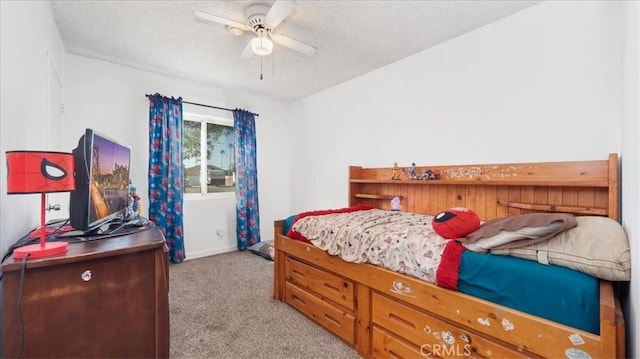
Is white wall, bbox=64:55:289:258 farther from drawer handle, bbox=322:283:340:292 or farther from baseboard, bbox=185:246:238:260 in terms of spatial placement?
drawer handle, bbox=322:283:340:292

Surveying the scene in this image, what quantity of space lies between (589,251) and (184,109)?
4156 mm

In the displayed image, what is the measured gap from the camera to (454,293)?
1362 mm

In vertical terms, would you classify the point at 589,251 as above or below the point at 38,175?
below

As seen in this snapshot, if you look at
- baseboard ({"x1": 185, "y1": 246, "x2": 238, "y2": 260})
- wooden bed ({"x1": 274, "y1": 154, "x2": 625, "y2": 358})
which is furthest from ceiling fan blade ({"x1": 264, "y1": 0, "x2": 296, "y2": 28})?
baseboard ({"x1": 185, "y1": 246, "x2": 238, "y2": 260})

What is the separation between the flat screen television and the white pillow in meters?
1.98

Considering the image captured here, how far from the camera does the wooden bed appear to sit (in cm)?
109

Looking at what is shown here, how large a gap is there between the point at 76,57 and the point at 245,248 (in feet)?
10.1

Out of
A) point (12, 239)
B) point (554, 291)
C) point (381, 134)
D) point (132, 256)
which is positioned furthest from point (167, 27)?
point (554, 291)

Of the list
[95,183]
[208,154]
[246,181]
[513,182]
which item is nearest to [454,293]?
[513,182]

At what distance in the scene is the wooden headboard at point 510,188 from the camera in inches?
71.6

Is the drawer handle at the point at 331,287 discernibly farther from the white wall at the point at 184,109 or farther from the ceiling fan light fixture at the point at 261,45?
the white wall at the point at 184,109

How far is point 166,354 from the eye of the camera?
4.17ft

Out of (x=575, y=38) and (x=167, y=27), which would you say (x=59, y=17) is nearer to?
(x=167, y=27)

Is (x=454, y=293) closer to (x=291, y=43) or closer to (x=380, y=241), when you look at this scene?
(x=380, y=241)
